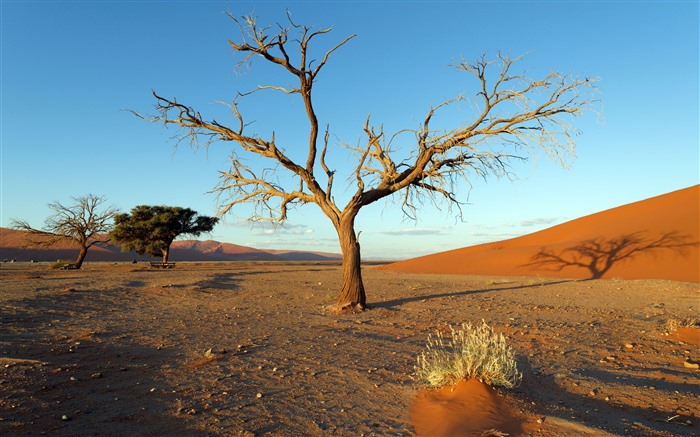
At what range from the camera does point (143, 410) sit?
5020 millimetres

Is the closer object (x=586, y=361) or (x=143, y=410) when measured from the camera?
(x=143, y=410)

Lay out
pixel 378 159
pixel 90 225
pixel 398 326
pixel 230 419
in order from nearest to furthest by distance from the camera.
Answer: pixel 230 419, pixel 398 326, pixel 378 159, pixel 90 225

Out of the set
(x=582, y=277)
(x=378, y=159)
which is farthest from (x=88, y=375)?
(x=582, y=277)

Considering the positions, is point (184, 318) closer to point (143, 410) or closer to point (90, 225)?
point (143, 410)

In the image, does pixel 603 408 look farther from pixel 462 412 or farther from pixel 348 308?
pixel 348 308

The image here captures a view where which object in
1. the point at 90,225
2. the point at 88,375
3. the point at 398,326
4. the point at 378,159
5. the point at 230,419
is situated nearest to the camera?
the point at 230,419

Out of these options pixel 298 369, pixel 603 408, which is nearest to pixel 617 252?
pixel 603 408

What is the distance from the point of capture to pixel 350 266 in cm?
1381

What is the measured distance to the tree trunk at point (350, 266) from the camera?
1378 cm

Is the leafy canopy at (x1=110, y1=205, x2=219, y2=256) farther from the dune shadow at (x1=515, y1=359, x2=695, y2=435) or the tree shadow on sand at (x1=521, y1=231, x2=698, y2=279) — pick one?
the dune shadow at (x1=515, y1=359, x2=695, y2=435)

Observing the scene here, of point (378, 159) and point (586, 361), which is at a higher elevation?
point (378, 159)

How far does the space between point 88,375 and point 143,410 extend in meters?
1.91

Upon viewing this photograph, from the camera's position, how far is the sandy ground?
4.83m

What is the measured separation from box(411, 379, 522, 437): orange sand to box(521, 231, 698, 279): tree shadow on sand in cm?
2938
